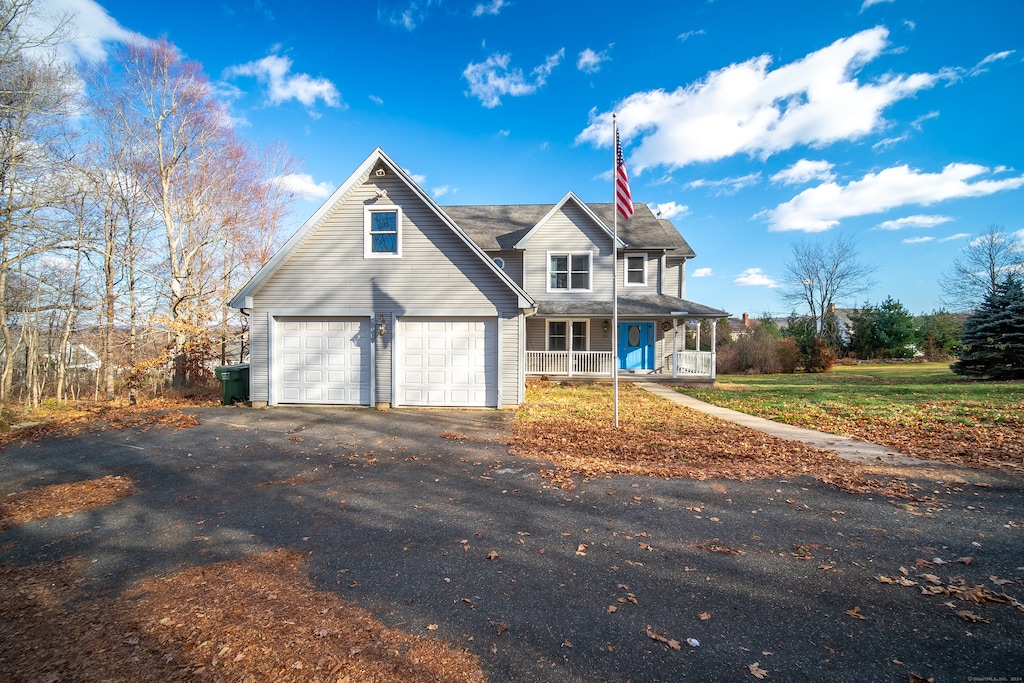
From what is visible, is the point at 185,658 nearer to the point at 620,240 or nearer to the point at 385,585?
the point at 385,585

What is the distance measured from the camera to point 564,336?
20.8 m

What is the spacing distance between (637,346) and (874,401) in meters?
8.87

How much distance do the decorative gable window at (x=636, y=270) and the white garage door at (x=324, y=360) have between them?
13.2 meters

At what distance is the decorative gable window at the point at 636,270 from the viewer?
21172 mm

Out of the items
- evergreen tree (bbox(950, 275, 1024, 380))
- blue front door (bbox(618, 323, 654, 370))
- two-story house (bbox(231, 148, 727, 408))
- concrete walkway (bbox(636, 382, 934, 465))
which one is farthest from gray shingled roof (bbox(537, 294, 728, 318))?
evergreen tree (bbox(950, 275, 1024, 380))

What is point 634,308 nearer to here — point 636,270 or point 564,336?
point 636,270

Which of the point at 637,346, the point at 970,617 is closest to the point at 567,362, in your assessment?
the point at 637,346

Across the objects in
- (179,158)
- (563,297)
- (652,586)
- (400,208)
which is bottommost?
(652,586)

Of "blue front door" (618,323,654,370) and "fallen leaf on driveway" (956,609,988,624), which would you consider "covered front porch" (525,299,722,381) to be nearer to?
"blue front door" (618,323,654,370)

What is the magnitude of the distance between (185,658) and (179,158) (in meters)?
21.5

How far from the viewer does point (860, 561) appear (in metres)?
4.09

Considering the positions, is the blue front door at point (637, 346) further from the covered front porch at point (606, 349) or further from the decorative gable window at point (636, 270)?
the decorative gable window at point (636, 270)

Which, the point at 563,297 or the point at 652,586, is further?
the point at 563,297

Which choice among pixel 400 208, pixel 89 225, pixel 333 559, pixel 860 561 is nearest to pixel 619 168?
pixel 400 208
